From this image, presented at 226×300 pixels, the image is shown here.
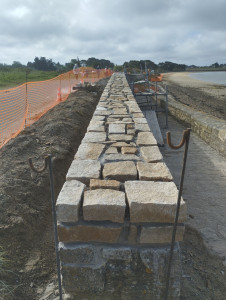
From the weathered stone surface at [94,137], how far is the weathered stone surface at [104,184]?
111 centimetres

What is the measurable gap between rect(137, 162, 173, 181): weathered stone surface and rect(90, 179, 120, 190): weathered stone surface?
0.84 ft

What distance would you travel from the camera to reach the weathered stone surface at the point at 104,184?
6.93 ft

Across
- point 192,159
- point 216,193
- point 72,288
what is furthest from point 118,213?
point 192,159

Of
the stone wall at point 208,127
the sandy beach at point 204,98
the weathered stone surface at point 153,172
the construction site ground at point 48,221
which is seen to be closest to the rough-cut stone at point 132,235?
the weathered stone surface at point 153,172

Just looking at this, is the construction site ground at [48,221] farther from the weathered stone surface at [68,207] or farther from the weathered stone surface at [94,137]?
the weathered stone surface at [94,137]

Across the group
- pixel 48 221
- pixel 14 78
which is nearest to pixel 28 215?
pixel 48 221

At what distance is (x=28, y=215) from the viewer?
302 cm

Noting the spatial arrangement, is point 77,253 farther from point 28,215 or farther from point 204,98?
point 204,98

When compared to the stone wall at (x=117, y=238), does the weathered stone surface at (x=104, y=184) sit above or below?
above

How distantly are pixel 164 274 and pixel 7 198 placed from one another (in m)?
2.06

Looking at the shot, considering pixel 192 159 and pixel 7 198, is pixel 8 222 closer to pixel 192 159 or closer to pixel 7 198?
pixel 7 198

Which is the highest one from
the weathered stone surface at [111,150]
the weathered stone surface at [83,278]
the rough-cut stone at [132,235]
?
the weathered stone surface at [111,150]

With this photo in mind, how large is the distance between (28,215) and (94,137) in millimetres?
1265

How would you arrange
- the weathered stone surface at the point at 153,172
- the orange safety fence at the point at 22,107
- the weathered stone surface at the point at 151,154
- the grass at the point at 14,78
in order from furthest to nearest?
the grass at the point at 14,78
the orange safety fence at the point at 22,107
the weathered stone surface at the point at 151,154
the weathered stone surface at the point at 153,172
